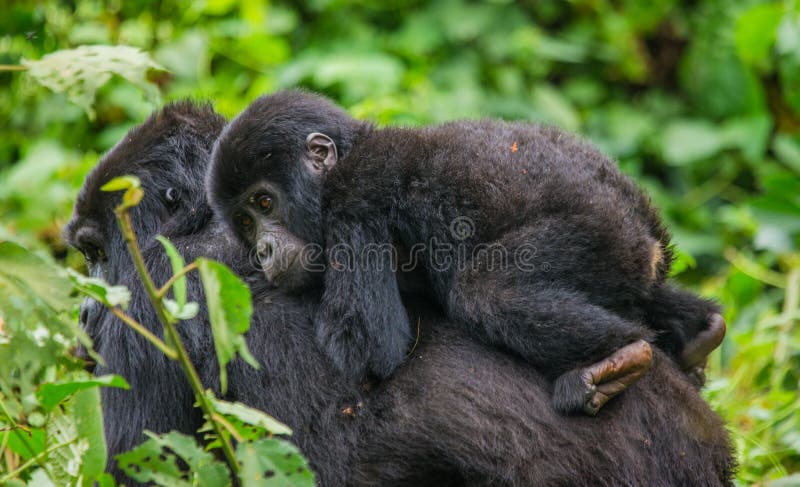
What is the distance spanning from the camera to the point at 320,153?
136 inches

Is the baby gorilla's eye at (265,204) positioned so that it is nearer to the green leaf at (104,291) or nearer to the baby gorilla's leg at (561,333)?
the baby gorilla's leg at (561,333)

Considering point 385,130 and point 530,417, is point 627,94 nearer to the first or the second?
point 385,130

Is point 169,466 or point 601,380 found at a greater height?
point 169,466

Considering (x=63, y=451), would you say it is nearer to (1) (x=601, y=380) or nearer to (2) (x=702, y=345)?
(1) (x=601, y=380)

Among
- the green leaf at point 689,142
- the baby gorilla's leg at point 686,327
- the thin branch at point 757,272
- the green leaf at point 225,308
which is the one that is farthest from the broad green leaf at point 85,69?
the green leaf at point 689,142

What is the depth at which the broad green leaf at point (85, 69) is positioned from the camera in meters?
2.41

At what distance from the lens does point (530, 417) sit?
2799 millimetres

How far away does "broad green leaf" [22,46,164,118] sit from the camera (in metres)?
2.41

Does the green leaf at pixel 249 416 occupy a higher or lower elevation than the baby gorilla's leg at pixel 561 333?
higher

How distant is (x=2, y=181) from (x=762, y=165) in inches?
228

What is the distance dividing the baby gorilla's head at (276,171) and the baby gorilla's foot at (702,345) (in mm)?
1382

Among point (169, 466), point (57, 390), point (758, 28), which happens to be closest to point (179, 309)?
point (169, 466)

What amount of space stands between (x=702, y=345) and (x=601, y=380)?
0.69 metres

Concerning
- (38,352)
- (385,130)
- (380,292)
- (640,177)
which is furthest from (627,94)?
(38,352)
